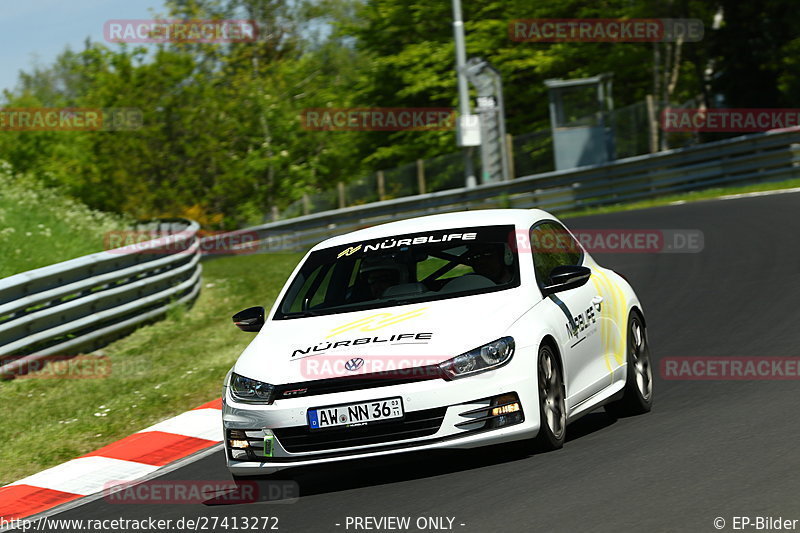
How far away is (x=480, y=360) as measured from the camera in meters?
7.07

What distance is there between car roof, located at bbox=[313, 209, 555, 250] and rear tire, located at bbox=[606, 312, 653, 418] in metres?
1.07

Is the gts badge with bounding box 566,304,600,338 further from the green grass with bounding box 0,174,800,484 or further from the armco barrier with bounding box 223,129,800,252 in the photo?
the armco barrier with bounding box 223,129,800,252

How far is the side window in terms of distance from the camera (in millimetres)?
8266

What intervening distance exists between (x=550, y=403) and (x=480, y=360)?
1.96 feet

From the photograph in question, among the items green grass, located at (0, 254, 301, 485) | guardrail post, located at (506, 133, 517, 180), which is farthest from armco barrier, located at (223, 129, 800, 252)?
green grass, located at (0, 254, 301, 485)

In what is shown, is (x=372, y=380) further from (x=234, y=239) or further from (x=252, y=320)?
(x=234, y=239)

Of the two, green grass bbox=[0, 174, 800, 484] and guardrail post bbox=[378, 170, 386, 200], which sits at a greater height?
green grass bbox=[0, 174, 800, 484]

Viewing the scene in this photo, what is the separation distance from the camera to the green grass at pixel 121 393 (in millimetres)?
10414

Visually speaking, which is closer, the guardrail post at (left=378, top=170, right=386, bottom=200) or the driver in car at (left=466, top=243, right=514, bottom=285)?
the driver in car at (left=466, top=243, right=514, bottom=285)
